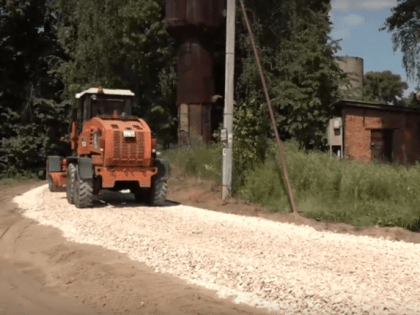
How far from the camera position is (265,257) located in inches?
333

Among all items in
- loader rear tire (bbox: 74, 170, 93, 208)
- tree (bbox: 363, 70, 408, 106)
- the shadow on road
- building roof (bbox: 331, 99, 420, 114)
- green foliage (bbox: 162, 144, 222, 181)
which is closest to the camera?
loader rear tire (bbox: 74, 170, 93, 208)

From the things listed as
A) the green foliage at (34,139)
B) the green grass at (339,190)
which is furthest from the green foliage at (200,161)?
the green foliage at (34,139)

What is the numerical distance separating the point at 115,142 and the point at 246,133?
13.8 feet

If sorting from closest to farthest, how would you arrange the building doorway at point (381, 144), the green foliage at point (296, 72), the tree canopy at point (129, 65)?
1. the green foliage at point (296, 72)
2. the tree canopy at point (129, 65)
3. the building doorway at point (381, 144)

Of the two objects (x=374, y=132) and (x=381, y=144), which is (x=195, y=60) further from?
(x=381, y=144)

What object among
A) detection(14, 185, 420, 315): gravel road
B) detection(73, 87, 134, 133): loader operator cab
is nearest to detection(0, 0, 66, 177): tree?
detection(73, 87, 134, 133): loader operator cab

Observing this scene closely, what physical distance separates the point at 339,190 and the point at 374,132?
34.4 ft

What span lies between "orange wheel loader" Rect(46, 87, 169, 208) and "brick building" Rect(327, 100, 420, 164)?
8863mm

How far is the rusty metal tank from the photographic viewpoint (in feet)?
74.1

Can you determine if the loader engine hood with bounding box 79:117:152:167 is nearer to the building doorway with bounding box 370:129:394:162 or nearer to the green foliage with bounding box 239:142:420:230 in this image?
the green foliage with bounding box 239:142:420:230

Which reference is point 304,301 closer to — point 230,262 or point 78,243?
point 230,262

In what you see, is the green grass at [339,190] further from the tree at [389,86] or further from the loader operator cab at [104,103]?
the tree at [389,86]

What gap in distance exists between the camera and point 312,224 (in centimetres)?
1212

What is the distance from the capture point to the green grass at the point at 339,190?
39.7 feet
